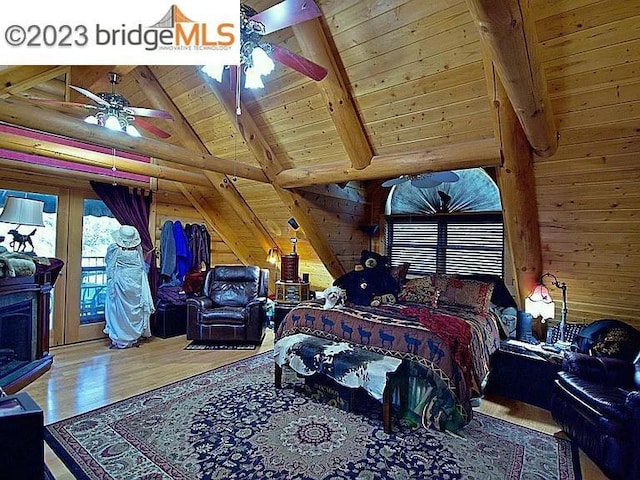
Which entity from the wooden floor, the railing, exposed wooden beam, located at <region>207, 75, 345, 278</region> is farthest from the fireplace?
exposed wooden beam, located at <region>207, 75, 345, 278</region>

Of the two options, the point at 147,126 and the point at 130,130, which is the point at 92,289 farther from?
the point at 147,126

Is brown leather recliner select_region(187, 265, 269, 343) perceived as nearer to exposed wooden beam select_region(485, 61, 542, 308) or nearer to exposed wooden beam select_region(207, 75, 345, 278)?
exposed wooden beam select_region(207, 75, 345, 278)

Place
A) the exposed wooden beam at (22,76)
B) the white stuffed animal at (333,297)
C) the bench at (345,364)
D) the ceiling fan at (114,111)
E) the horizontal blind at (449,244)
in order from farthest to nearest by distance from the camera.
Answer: the horizontal blind at (449,244) → the white stuffed animal at (333,297) → the ceiling fan at (114,111) → the bench at (345,364) → the exposed wooden beam at (22,76)

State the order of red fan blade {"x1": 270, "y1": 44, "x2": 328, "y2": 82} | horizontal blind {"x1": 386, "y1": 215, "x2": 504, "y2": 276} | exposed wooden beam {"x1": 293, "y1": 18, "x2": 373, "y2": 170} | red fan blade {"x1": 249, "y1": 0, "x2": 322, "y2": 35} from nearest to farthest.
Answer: red fan blade {"x1": 249, "y1": 0, "x2": 322, "y2": 35} < red fan blade {"x1": 270, "y1": 44, "x2": 328, "y2": 82} < exposed wooden beam {"x1": 293, "y1": 18, "x2": 373, "y2": 170} < horizontal blind {"x1": 386, "y1": 215, "x2": 504, "y2": 276}

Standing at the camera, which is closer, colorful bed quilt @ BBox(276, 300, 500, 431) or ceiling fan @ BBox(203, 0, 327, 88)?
ceiling fan @ BBox(203, 0, 327, 88)

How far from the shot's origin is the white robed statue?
4.70 meters

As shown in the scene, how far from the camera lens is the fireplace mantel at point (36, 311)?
3307 millimetres

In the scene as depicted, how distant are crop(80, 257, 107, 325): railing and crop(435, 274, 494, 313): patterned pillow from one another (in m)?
4.69

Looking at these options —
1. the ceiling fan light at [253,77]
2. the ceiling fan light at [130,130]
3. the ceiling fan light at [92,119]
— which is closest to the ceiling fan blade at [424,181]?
the ceiling fan light at [253,77]

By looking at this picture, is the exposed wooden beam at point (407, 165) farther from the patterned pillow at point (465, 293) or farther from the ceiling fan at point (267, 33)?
the ceiling fan at point (267, 33)

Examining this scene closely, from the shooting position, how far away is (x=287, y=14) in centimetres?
190

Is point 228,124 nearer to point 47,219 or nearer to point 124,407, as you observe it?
point 47,219

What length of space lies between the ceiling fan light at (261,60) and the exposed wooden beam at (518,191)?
5.28ft

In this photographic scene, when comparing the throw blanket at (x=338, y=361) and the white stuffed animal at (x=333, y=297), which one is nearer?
the throw blanket at (x=338, y=361)
